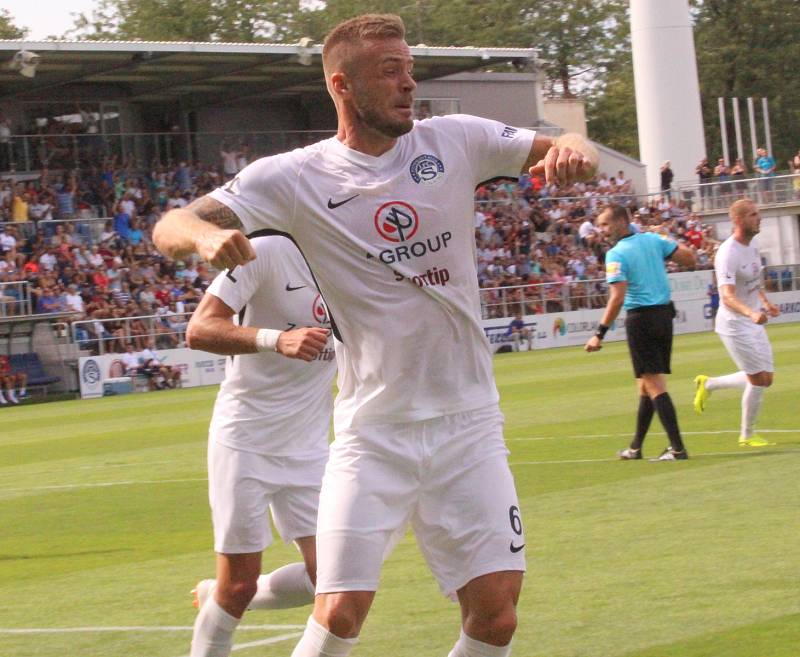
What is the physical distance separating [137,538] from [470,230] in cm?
676

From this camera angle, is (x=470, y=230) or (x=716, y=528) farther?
(x=716, y=528)

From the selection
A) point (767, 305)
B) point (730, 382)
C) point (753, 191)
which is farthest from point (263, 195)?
point (753, 191)

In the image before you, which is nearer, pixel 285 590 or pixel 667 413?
pixel 285 590

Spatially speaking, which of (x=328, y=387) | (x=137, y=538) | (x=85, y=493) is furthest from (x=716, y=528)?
(x=85, y=493)

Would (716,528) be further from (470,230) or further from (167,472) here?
(167,472)

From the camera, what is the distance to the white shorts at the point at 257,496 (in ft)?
20.9

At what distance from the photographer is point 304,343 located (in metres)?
4.85

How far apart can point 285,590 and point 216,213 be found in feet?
7.40

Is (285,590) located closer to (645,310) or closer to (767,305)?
(645,310)

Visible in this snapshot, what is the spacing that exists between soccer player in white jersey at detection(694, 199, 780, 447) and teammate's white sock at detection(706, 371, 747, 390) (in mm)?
352

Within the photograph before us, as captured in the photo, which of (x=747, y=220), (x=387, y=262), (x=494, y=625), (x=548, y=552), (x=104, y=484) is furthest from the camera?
(x=104, y=484)

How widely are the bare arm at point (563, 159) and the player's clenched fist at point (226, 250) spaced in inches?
43.2

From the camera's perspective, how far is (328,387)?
268 inches

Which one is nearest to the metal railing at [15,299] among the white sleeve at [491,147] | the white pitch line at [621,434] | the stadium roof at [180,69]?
the stadium roof at [180,69]
